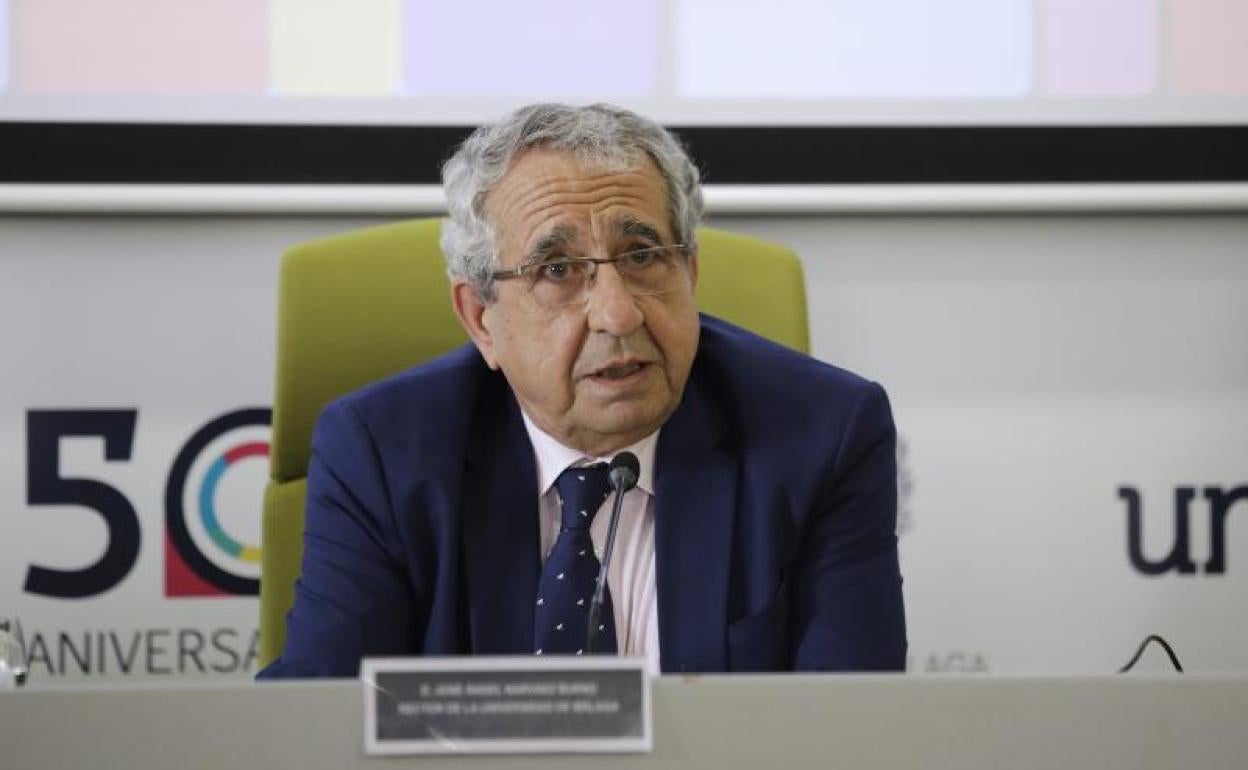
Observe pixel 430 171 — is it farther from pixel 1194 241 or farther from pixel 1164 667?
pixel 1164 667

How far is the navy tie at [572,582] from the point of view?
1704 millimetres

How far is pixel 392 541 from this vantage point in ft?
5.84

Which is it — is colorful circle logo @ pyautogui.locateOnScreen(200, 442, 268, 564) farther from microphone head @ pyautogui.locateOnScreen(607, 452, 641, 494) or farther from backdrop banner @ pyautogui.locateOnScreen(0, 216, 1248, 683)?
microphone head @ pyautogui.locateOnScreen(607, 452, 641, 494)

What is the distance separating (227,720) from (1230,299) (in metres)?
2.41

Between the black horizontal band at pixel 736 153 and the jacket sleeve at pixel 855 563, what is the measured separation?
882mm

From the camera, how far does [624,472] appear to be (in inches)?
59.6

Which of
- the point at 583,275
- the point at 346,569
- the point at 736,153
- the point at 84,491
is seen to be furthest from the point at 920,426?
the point at 84,491

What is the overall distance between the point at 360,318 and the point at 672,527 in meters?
0.52

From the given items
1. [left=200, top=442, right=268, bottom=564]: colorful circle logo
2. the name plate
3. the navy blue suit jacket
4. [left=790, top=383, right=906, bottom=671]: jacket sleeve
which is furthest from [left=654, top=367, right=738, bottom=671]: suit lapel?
[left=200, top=442, right=268, bottom=564]: colorful circle logo

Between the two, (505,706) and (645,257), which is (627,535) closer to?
(645,257)

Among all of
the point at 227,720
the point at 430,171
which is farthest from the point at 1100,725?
the point at 430,171

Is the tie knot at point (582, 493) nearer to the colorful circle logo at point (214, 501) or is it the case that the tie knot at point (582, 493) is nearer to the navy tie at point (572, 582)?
the navy tie at point (572, 582)

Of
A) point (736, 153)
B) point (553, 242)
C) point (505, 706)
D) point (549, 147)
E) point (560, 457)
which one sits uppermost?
point (736, 153)

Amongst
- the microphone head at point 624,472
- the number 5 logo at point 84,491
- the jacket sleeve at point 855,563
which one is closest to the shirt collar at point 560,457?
the jacket sleeve at point 855,563
